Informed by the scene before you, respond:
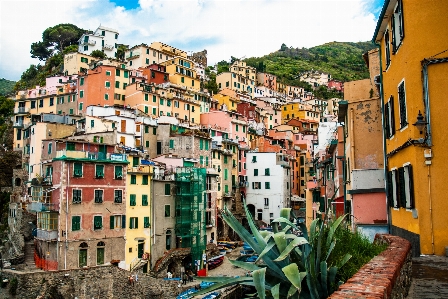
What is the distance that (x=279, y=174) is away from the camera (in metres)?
68.1

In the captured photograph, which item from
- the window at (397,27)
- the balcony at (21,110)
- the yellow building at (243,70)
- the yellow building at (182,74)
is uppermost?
the yellow building at (243,70)

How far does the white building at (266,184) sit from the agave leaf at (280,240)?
60570 mm

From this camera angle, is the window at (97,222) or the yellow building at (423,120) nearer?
the yellow building at (423,120)

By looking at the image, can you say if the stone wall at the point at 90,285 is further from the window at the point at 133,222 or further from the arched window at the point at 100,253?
the window at the point at 133,222

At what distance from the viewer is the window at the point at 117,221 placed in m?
41.2

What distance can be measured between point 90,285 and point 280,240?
33.6 meters

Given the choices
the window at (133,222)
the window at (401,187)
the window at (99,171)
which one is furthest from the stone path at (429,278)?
the window at (133,222)

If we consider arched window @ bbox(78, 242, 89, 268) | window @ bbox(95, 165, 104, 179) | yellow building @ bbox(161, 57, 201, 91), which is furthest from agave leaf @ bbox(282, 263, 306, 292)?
yellow building @ bbox(161, 57, 201, 91)

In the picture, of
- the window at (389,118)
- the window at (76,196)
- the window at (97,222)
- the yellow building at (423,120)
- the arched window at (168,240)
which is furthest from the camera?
the arched window at (168,240)

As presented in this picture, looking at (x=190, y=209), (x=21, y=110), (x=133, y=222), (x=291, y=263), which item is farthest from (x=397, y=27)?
(x=21, y=110)

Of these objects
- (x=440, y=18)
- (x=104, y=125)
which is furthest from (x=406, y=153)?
(x=104, y=125)

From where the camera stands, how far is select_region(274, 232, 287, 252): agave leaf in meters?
7.58

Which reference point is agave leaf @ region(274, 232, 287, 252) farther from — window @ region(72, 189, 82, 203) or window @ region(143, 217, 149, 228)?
window @ region(143, 217, 149, 228)

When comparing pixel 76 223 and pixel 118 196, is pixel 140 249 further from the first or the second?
pixel 76 223
